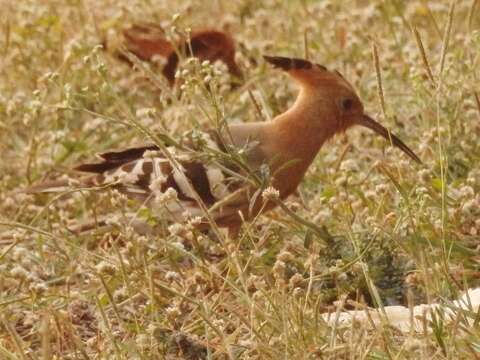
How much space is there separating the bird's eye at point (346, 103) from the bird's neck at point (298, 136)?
0.07 metres

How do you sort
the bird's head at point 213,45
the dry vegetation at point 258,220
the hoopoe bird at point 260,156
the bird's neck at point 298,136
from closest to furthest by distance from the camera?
1. the dry vegetation at point 258,220
2. the hoopoe bird at point 260,156
3. the bird's neck at point 298,136
4. the bird's head at point 213,45

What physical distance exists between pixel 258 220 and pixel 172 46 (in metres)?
1.82

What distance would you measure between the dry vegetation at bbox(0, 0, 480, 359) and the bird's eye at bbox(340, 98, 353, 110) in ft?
0.66

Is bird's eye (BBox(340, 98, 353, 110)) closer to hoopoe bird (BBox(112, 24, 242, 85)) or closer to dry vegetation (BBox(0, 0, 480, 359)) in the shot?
dry vegetation (BBox(0, 0, 480, 359))

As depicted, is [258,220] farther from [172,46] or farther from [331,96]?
[172,46]

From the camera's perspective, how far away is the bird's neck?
4551mm

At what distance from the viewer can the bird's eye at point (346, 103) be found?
475 cm

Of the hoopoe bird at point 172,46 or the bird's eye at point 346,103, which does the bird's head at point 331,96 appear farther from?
the hoopoe bird at point 172,46

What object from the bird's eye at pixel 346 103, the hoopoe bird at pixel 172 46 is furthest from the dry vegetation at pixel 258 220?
the bird's eye at pixel 346 103

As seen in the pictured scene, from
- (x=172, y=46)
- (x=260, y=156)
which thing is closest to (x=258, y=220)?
(x=260, y=156)

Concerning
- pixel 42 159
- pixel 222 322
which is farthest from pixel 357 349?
pixel 42 159

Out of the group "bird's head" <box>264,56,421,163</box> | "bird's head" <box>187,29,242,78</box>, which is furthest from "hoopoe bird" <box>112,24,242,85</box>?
"bird's head" <box>264,56,421,163</box>

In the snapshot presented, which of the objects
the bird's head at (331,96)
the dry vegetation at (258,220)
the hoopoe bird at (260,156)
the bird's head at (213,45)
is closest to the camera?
the dry vegetation at (258,220)

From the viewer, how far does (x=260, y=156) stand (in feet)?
14.9
